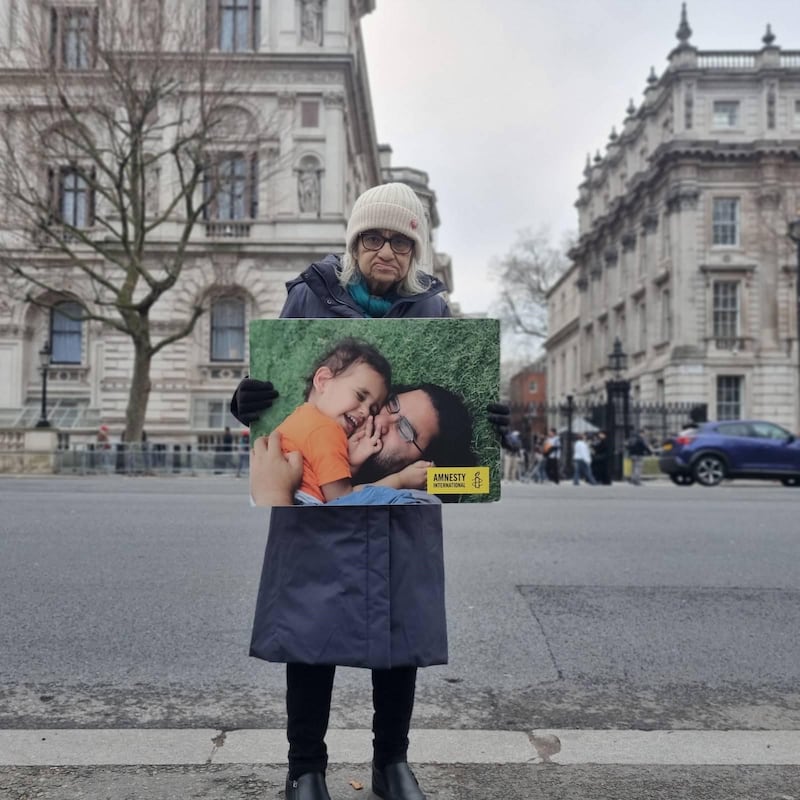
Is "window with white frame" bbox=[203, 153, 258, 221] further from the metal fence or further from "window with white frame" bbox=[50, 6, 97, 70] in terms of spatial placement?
the metal fence

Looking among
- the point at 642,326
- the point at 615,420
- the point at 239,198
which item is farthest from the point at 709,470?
the point at 642,326

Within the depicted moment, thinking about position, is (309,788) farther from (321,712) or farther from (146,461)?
(146,461)

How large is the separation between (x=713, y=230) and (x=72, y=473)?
3297 centimetres

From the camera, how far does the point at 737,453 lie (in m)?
21.2

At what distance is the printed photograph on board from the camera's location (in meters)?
2.51

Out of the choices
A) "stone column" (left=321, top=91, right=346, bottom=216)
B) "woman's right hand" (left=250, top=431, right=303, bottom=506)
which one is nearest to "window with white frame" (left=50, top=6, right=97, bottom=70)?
"stone column" (left=321, top=91, right=346, bottom=216)

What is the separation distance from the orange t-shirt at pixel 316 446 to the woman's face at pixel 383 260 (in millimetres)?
496

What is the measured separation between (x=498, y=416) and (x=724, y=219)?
44562 millimetres

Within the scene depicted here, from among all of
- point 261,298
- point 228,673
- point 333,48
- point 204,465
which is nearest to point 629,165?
point 333,48

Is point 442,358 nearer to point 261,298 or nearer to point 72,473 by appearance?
point 72,473

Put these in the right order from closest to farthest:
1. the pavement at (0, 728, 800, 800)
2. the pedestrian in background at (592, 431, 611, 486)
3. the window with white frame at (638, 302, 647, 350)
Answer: the pavement at (0, 728, 800, 800)
the pedestrian in background at (592, 431, 611, 486)
the window with white frame at (638, 302, 647, 350)

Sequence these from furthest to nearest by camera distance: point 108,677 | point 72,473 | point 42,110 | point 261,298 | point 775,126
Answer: point 775,126, point 261,298, point 42,110, point 72,473, point 108,677

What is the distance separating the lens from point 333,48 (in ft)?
113

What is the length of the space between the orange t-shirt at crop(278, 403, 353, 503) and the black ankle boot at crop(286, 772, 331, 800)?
0.84 meters
